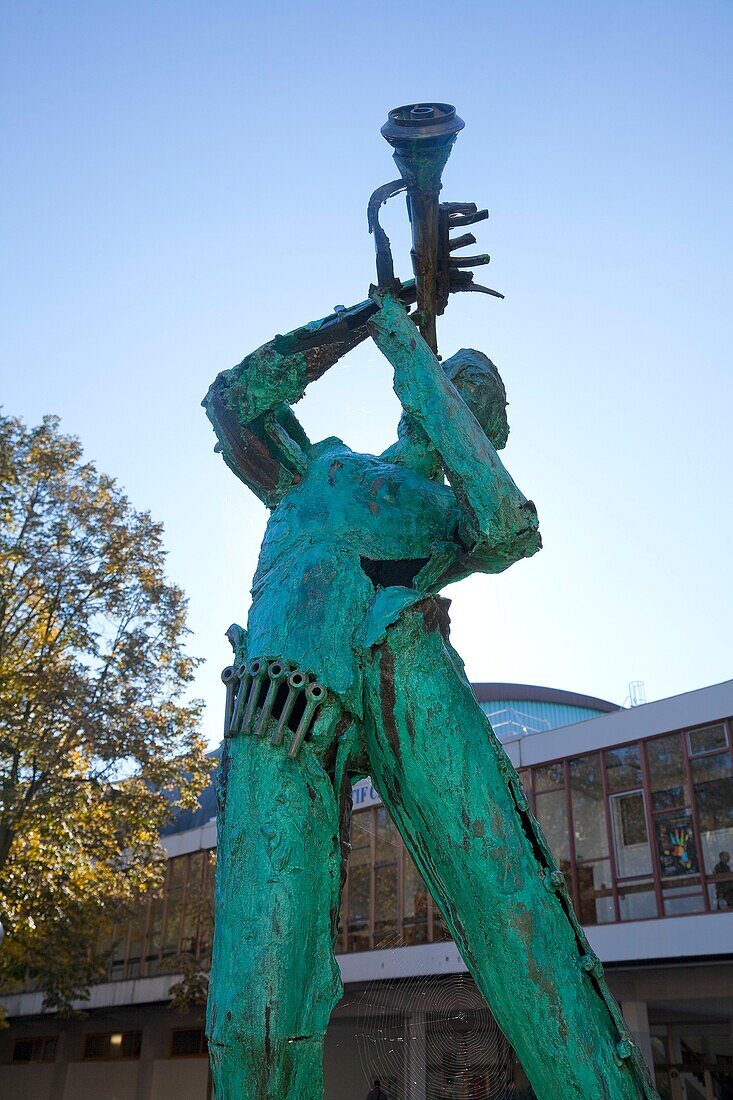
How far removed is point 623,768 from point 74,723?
28.9ft

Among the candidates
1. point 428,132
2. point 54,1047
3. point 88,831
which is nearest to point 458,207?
point 428,132

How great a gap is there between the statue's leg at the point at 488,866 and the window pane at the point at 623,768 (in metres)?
15.2

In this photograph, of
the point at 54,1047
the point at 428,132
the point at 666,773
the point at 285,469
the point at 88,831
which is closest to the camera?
the point at 428,132

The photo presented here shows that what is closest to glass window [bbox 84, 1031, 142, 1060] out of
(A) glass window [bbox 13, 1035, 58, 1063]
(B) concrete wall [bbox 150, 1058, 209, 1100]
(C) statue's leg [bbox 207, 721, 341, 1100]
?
(B) concrete wall [bbox 150, 1058, 209, 1100]

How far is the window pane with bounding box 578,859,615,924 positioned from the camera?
651 inches

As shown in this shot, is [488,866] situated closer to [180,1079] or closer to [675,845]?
[675,845]

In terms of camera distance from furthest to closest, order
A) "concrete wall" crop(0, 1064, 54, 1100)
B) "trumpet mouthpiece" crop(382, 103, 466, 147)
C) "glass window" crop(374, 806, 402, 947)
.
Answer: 1. "concrete wall" crop(0, 1064, 54, 1100)
2. "glass window" crop(374, 806, 402, 947)
3. "trumpet mouthpiece" crop(382, 103, 466, 147)

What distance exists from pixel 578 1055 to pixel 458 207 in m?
2.17

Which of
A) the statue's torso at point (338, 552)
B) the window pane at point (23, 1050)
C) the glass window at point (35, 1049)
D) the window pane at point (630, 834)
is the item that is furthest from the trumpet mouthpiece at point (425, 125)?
the window pane at point (23, 1050)

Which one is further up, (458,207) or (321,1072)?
(458,207)

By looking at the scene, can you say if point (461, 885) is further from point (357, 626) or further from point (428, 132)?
point (428, 132)

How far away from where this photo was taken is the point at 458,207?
2.94 m

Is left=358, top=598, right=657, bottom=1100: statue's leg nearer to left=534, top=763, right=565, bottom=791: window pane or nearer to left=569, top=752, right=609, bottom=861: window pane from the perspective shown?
left=569, top=752, right=609, bottom=861: window pane

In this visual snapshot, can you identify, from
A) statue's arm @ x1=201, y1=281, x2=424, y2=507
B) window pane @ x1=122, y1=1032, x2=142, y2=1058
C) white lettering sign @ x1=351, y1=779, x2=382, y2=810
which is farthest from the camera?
window pane @ x1=122, y1=1032, x2=142, y2=1058
